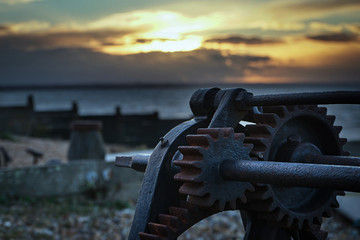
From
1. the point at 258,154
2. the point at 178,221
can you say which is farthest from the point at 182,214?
the point at 258,154

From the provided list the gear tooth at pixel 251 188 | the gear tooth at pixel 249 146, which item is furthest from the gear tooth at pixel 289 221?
the gear tooth at pixel 249 146

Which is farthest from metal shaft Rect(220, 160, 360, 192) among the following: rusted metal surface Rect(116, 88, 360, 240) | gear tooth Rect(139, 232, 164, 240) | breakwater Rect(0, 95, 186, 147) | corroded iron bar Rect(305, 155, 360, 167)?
breakwater Rect(0, 95, 186, 147)

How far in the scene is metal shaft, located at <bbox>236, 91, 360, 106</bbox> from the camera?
5.74ft

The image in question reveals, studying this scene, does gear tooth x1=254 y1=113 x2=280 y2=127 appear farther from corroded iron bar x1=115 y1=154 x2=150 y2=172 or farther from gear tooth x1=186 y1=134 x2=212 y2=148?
corroded iron bar x1=115 y1=154 x2=150 y2=172

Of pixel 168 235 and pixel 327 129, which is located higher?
pixel 327 129

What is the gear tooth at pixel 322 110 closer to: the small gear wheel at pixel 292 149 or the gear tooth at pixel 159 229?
the small gear wheel at pixel 292 149

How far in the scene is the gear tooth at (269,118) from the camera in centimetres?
204

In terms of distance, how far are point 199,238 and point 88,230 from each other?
1.64 metres

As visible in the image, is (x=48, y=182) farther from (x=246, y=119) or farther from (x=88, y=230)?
(x=246, y=119)

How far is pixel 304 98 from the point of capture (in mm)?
1883

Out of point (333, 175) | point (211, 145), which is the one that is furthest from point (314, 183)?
point (211, 145)

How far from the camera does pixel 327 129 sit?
227 cm

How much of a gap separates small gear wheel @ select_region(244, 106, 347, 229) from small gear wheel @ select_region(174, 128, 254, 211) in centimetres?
20

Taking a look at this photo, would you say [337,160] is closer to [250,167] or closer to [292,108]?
[292,108]
